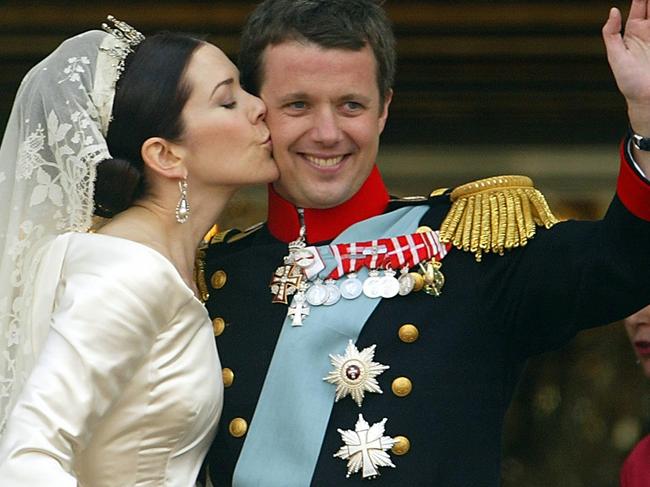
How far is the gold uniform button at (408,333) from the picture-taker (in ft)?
10.5

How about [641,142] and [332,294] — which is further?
[332,294]

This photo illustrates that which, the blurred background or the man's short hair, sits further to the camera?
→ the blurred background

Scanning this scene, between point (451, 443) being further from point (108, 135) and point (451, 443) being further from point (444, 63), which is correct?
point (444, 63)

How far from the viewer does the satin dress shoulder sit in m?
2.91

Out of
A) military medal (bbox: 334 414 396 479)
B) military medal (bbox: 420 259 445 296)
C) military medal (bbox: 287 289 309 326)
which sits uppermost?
military medal (bbox: 420 259 445 296)

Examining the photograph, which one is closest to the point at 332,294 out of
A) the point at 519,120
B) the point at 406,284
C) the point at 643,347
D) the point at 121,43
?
the point at 406,284

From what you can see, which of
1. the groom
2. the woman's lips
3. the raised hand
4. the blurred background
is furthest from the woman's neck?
the blurred background

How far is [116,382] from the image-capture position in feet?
9.95

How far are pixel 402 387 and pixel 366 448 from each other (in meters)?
0.12

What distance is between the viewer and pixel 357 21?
3.39 meters

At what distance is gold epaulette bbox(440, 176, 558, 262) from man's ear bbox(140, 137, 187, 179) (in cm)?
50

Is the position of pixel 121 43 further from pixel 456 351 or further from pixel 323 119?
pixel 456 351

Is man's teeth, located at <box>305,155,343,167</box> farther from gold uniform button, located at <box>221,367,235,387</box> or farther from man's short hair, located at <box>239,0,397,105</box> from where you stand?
gold uniform button, located at <box>221,367,235,387</box>

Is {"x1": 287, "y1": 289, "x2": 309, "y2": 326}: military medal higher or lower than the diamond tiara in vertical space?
lower
